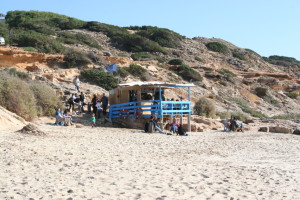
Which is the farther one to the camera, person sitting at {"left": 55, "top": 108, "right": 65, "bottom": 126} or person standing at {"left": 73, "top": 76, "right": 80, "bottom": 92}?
person standing at {"left": 73, "top": 76, "right": 80, "bottom": 92}

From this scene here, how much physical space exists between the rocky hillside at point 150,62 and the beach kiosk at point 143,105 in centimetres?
464

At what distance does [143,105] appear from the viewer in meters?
19.1

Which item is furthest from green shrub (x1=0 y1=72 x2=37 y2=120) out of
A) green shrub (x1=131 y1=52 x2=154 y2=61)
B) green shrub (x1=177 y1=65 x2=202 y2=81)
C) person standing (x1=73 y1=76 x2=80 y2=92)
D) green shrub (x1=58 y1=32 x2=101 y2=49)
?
green shrub (x1=131 y1=52 x2=154 y2=61)

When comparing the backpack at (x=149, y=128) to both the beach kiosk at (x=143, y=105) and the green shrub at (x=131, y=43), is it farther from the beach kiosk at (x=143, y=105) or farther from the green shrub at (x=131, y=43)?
the green shrub at (x=131, y=43)

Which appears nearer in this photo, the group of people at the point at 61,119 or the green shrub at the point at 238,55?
the group of people at the point at 61,119

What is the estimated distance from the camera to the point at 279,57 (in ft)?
272

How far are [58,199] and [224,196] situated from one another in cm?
261

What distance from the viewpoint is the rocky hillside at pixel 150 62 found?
27656 millimetres

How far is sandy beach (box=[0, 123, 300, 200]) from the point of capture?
6.22 meters

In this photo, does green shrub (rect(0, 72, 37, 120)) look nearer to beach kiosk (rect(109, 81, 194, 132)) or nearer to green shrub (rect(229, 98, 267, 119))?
beach kiosk (rect(109, 81, 194, 132))

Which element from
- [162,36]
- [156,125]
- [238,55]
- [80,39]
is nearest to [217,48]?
[238,55]

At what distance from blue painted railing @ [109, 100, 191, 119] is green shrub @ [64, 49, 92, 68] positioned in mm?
10094

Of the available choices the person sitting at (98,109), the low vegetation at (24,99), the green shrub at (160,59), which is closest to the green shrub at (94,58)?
the person sitting at (98,109)

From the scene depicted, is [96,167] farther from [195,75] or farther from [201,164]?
[195,75]
